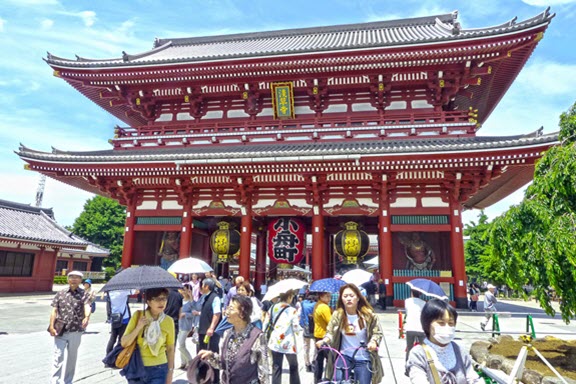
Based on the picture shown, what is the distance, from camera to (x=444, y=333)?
2658 millimetres

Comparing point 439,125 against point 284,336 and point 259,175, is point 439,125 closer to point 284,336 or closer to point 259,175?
point 259,175

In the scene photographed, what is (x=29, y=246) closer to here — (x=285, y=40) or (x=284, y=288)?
(x=285, y=40)

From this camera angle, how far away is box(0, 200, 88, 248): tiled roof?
72.0ft

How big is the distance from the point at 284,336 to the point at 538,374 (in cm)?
362

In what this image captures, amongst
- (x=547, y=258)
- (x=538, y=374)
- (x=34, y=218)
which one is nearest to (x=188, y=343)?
(x=538, y=374)

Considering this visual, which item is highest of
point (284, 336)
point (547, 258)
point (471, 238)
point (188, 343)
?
point (471, 238)

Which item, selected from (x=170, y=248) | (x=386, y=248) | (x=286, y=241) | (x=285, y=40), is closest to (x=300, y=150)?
(x=286, y=241)

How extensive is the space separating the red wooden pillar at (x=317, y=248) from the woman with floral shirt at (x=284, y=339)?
9.51 m

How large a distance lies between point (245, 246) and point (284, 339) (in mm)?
10621

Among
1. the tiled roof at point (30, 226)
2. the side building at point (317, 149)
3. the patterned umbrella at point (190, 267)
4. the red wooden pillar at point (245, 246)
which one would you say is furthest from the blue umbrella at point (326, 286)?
the tiled roof at point (30, 226)

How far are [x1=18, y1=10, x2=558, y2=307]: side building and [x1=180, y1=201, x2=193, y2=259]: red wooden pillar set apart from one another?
0.05 meters

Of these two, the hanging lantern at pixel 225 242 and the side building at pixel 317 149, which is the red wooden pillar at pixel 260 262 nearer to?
the side building at pixel 317 149

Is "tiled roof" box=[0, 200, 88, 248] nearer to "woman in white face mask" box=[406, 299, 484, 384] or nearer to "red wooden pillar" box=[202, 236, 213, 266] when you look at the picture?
"red wooden pillar" box=[202, 236, 213, 266]

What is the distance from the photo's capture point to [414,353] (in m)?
2.60
